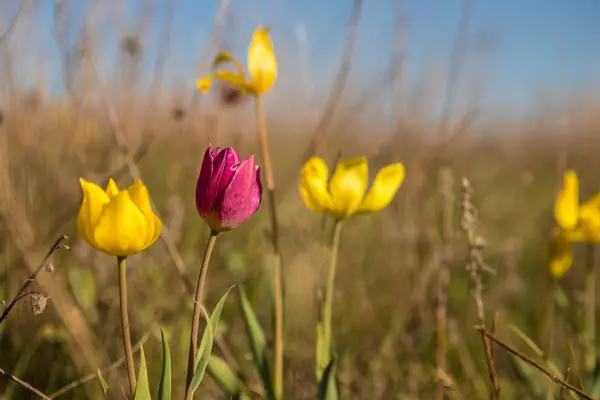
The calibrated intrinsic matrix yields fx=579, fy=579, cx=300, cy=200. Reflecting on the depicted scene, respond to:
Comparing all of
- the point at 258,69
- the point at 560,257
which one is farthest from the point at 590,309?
the point at 258,69

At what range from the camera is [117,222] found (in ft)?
1.85

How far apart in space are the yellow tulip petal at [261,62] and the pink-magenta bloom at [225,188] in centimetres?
27

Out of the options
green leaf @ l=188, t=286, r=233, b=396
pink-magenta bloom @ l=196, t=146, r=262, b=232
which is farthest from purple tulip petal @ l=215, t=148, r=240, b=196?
green leaf @ l=188, t=286, r=233, b=396

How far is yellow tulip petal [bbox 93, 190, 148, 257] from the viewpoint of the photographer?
0.56m

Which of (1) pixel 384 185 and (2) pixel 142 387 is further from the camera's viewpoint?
(1) pixel 384 185

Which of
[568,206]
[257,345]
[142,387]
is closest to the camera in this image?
[142,387]

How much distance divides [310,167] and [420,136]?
136 centimetres

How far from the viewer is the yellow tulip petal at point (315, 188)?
799 mm

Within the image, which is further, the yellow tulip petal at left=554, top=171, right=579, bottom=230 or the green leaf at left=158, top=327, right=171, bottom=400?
the yellow tulip petal at left=554, top=171, right=579, bottom=230

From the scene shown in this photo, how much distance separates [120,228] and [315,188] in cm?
31

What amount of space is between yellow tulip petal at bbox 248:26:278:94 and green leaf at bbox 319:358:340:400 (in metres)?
0.40

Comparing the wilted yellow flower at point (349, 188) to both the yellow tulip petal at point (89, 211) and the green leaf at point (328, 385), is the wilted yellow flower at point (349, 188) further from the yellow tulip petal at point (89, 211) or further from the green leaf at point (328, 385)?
the yellow tulip petal at point (89, 211)

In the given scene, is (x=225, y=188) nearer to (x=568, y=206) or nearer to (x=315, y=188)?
(x=315, y=188)

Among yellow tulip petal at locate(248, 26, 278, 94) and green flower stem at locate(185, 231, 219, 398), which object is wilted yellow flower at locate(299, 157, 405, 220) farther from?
green flower stem at locate(185, 231, 219, 398)
